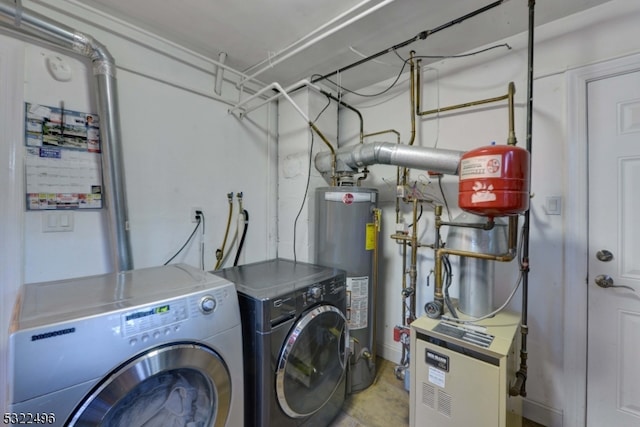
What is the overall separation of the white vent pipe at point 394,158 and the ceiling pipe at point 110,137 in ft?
4.59

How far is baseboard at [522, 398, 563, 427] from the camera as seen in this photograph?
1605mm

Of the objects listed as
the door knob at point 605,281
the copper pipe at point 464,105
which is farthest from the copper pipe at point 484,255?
the copper pipe at point 464,105

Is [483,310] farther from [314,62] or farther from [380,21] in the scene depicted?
[314,62]

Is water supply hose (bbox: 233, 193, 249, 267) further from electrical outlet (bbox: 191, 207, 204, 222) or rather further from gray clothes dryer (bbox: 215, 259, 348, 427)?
gray clothes dryer (bbox: 215, 259, 348, 427)

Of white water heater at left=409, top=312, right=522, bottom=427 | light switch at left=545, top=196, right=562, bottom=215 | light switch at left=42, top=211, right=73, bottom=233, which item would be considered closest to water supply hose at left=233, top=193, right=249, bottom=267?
light switch at left=42, top=211, right=73, bottom=233

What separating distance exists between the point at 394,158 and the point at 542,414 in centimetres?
190

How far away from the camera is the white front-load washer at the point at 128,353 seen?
716mm

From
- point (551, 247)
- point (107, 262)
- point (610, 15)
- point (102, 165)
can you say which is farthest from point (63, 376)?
point (610, 15)

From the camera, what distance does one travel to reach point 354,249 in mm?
1890

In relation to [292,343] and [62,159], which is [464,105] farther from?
[62,159]

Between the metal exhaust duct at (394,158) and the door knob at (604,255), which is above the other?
the metal exhaust duct at (394,158)

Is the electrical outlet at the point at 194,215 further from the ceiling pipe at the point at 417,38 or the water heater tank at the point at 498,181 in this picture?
the water heater tank at the point at 498,181

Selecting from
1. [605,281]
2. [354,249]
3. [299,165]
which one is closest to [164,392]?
[354,249]

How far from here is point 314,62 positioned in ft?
6.93
